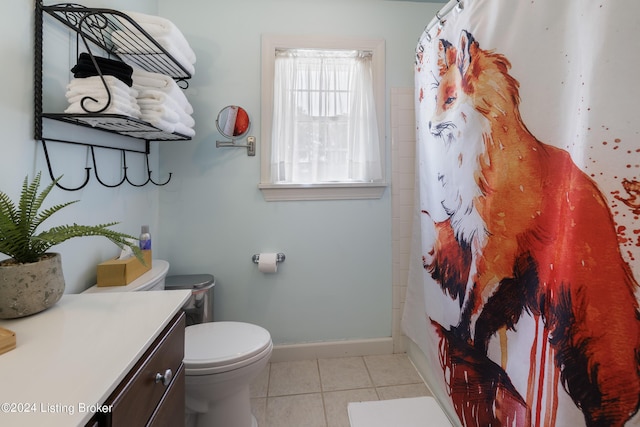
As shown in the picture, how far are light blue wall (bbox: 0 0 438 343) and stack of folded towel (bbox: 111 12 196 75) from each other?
1.22ft

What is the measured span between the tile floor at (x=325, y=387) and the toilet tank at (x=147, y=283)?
0.82 meters

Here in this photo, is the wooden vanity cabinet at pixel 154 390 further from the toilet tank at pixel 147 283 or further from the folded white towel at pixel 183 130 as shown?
the folded white towel at pixel 183 130

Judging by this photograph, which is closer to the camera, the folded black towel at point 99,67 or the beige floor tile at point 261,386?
the folded black towel at point 99,67

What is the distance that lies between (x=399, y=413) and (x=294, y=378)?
2.01 feet

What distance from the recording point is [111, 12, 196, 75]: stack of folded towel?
1.24 meters

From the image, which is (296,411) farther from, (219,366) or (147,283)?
(147,283)

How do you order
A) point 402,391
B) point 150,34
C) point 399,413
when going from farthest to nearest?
point 402,391 < point 399,413 < point 150,34

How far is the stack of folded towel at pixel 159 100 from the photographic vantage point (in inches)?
47.2

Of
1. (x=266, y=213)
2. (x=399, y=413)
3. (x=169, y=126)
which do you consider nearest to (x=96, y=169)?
(x=169, y=126)

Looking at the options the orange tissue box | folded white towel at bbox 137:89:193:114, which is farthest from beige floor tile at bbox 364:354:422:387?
folded white towel at bbox 137:89:193:114

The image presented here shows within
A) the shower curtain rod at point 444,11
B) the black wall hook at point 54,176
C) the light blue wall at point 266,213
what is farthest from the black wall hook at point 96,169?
the shower curtain rod at point 444,11

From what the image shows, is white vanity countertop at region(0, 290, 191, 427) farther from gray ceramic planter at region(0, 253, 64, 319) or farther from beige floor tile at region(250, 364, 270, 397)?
beige floor tile at region(250, 364, 270, 397)

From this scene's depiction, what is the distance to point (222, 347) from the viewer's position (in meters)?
1.24

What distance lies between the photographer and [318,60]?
182 centimetres
